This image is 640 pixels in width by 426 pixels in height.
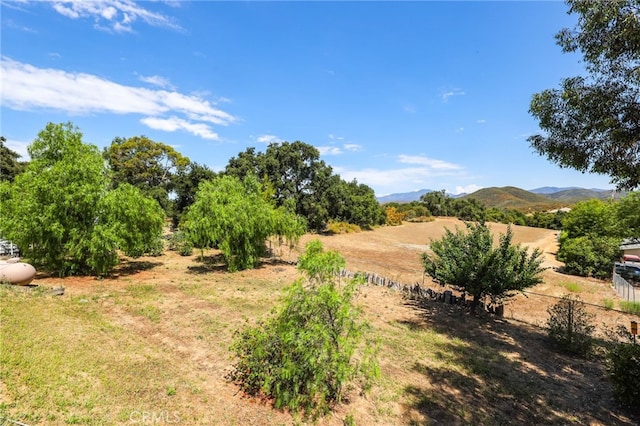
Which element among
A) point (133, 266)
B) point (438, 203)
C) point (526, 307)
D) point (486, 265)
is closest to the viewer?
point (486, 265)

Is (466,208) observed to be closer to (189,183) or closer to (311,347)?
(189,183)

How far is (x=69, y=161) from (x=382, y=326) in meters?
15.0

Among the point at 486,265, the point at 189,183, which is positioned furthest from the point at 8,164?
the point at 486,265

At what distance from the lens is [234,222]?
1716 centimetres

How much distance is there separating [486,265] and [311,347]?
886 centimetres

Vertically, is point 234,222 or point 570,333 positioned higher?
point 234,222

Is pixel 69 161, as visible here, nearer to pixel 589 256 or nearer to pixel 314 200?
pixel 314 200

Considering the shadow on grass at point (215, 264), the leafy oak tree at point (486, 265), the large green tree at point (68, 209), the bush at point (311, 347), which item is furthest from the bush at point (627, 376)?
the large green tree at point (68, 209)

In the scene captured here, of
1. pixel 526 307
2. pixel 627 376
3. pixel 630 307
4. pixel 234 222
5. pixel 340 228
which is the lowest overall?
pixel 526 307

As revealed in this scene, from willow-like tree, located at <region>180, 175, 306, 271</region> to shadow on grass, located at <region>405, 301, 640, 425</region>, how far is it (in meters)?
10.4

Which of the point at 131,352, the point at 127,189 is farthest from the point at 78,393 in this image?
the point at 127,189

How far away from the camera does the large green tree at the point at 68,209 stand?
13352mm

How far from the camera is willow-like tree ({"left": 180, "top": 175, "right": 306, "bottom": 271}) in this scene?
56.2 feet

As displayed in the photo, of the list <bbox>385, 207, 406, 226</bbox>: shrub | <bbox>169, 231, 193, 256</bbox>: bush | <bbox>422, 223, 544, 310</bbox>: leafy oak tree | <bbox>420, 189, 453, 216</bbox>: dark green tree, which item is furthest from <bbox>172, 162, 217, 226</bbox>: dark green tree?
<bbox>420, 189, 453, 216</bbox>: dark green tree
